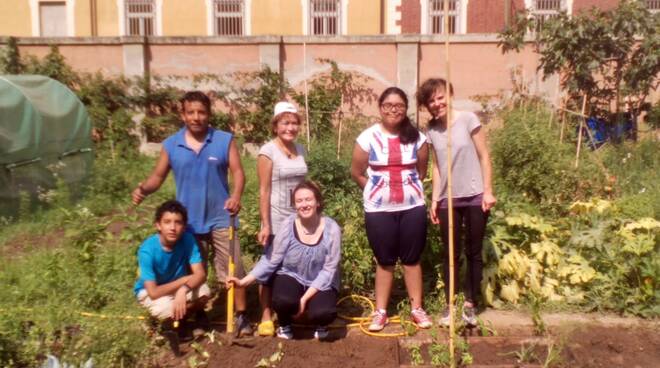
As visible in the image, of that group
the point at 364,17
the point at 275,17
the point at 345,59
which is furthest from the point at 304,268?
the point at 275,17

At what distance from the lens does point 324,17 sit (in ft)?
62.2

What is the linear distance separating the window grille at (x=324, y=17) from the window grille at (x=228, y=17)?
A: 6.69 feet

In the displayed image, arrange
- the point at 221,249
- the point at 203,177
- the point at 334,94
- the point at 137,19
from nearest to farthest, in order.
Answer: the point at 203,177
the point at 221,249
the point at 334,94
the point at 137,19

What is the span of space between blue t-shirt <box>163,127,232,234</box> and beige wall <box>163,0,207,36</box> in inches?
616

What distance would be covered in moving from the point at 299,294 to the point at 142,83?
399 inches

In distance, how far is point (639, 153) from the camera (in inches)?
353

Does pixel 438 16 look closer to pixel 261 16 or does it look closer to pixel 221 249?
pixel 261 16

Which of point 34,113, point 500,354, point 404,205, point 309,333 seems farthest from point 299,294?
point 34,113

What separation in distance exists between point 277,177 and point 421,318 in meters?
1.34

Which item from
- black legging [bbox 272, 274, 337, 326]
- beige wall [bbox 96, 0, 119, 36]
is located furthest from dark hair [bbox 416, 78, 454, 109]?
beige wall [bbox 96, 0, 119, 36]

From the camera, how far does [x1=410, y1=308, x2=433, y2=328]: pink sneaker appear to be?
14.9 ft

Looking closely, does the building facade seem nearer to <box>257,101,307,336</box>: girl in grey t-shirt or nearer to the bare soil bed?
<box>257,101,307,336</box>: girl in grey t-shirt

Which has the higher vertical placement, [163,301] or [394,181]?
[394,181]

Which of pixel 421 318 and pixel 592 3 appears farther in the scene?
pixel 592 3
